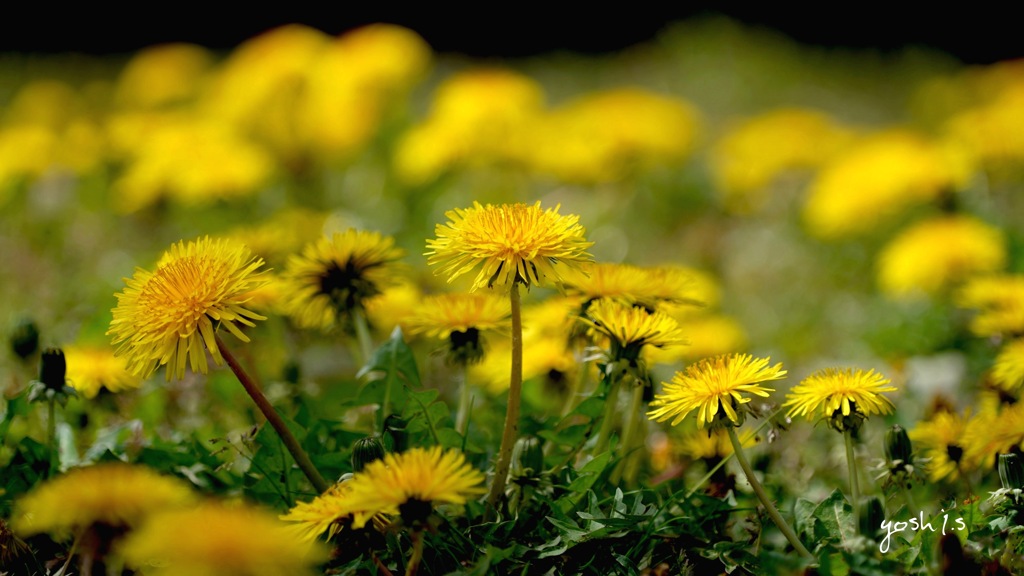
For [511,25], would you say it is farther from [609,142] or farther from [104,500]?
[104,500]

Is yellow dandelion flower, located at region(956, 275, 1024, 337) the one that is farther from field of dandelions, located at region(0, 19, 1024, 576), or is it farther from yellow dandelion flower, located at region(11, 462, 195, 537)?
Answer: yellow dandelion flower, located at region(11, 462, 195, 537)

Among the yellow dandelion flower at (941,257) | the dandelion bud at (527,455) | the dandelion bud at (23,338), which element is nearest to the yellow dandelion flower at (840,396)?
the dandelion bud at (527,455)

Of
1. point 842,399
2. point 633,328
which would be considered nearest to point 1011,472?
point 842,399

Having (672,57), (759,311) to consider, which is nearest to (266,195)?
A: (759,311)

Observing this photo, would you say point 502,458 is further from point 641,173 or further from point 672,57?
point 672,57

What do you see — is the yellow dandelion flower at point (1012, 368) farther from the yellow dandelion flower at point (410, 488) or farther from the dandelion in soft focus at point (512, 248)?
the yellow dandelion flower at point (410, 488)
